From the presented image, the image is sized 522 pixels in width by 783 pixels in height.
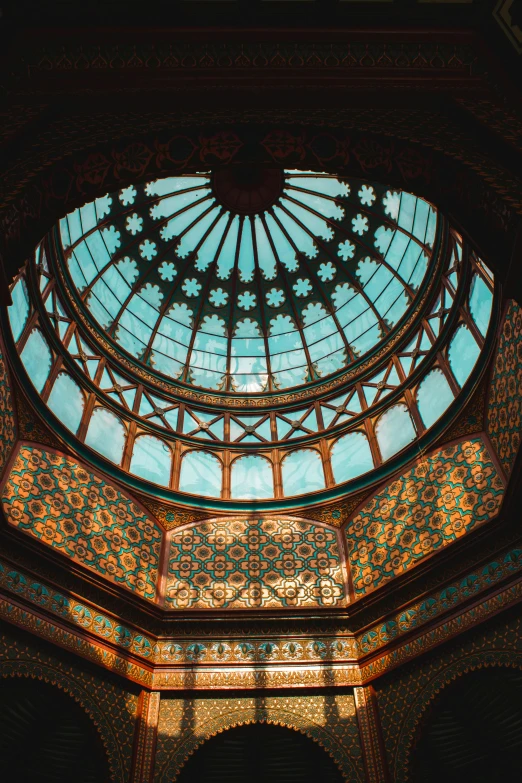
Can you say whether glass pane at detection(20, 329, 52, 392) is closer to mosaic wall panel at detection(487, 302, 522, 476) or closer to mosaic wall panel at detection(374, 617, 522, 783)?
mosaic wall panel at detection(374, 617, 522, 783)

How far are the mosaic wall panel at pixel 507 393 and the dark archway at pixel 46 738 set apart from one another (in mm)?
6490

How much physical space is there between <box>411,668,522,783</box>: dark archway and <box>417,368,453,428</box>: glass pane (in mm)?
4291

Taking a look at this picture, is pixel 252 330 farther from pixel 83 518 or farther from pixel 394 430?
pixel 83 518

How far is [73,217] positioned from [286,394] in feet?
18.8

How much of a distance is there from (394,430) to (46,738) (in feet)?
24.1

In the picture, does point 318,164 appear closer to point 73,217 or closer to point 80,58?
point 80,58

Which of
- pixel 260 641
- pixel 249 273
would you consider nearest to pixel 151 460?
pixel 260 641

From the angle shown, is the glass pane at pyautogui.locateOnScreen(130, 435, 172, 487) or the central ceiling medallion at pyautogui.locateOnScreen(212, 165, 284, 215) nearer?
the glass pane at pyautogui.locateOnScreen(130, 435, 172, 487)

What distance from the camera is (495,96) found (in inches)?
257

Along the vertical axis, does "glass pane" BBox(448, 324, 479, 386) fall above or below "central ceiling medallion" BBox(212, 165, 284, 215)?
below

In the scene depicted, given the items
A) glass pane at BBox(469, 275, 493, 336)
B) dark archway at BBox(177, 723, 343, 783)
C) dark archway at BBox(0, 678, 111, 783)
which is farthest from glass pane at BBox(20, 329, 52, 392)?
glass pane at BBox(469, 275, 493, 336)

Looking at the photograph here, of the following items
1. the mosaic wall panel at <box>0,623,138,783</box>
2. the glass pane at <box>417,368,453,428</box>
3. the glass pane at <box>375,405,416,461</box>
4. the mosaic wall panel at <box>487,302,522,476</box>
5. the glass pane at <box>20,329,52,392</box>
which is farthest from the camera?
the glass pane at <box>375,405,416,461</box>

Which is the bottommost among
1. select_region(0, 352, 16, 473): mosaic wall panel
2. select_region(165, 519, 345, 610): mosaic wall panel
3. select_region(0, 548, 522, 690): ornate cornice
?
select_region(0, 548, 522, 690): ornate cornice

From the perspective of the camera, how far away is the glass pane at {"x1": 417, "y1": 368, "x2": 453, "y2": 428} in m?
11.0
